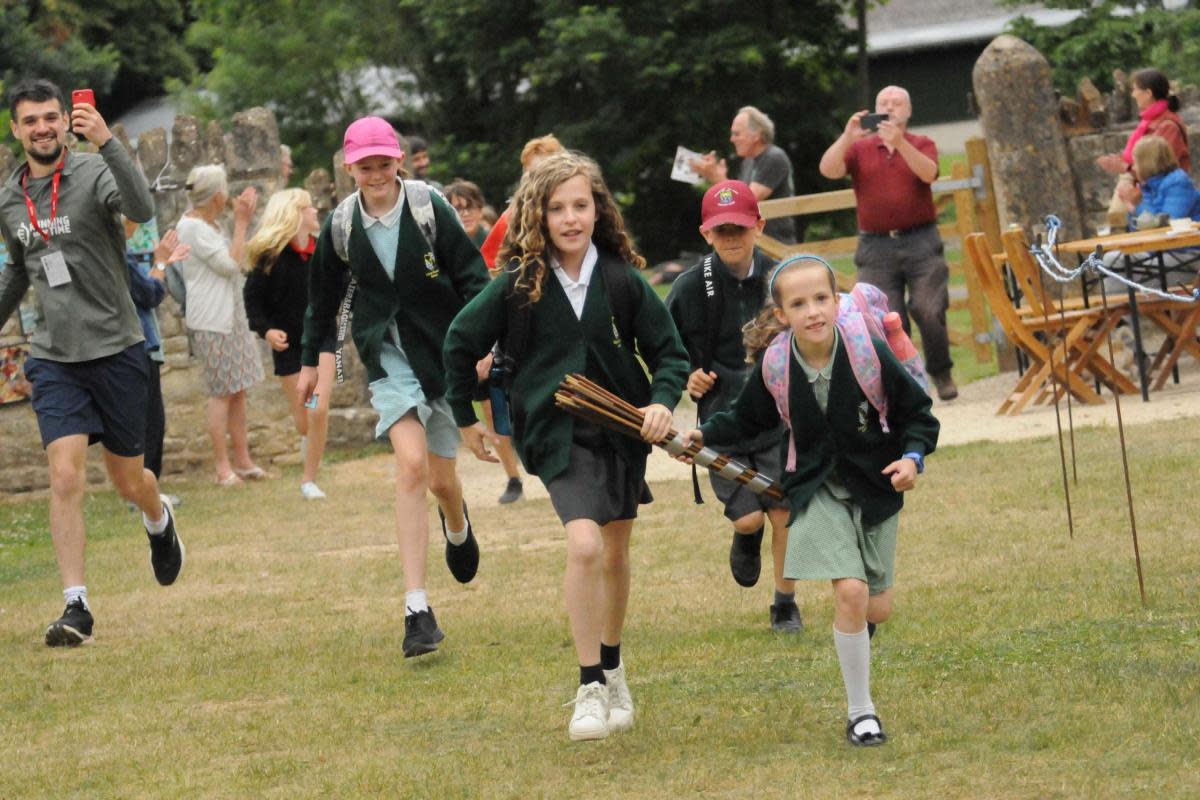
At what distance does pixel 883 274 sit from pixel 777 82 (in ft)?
62.3

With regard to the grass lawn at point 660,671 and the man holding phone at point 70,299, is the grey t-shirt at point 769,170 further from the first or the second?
the man holding phone at point 70,299

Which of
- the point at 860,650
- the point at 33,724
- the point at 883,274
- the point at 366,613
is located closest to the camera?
the point at 860,650

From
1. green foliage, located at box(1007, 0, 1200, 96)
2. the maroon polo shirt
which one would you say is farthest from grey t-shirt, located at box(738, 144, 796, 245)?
green foliage, located at box(1007, 0, 1200, 96)

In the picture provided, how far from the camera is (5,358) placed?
14.5 m

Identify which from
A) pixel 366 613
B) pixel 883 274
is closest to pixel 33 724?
pixel 366 613

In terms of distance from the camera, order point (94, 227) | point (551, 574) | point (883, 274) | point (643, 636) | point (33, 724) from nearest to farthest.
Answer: point (33, 724) → point (643, 636) → point (94, 227) → point (551, 574) → point (883, 274)

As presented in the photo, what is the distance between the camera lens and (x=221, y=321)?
13984mm

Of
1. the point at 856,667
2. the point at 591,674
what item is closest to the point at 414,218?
the point at 591,674

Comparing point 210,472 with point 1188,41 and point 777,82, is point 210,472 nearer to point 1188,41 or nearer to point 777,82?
point 1188,41

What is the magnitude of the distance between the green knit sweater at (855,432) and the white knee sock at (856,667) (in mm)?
357

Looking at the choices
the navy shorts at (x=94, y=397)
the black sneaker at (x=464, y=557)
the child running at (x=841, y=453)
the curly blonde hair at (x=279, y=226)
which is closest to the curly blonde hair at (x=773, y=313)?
the child running at (x=841, y=453)

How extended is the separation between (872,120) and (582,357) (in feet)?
26.5

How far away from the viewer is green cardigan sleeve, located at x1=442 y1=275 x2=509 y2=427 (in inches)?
246

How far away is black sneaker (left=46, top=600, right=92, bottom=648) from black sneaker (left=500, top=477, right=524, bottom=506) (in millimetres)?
4294
